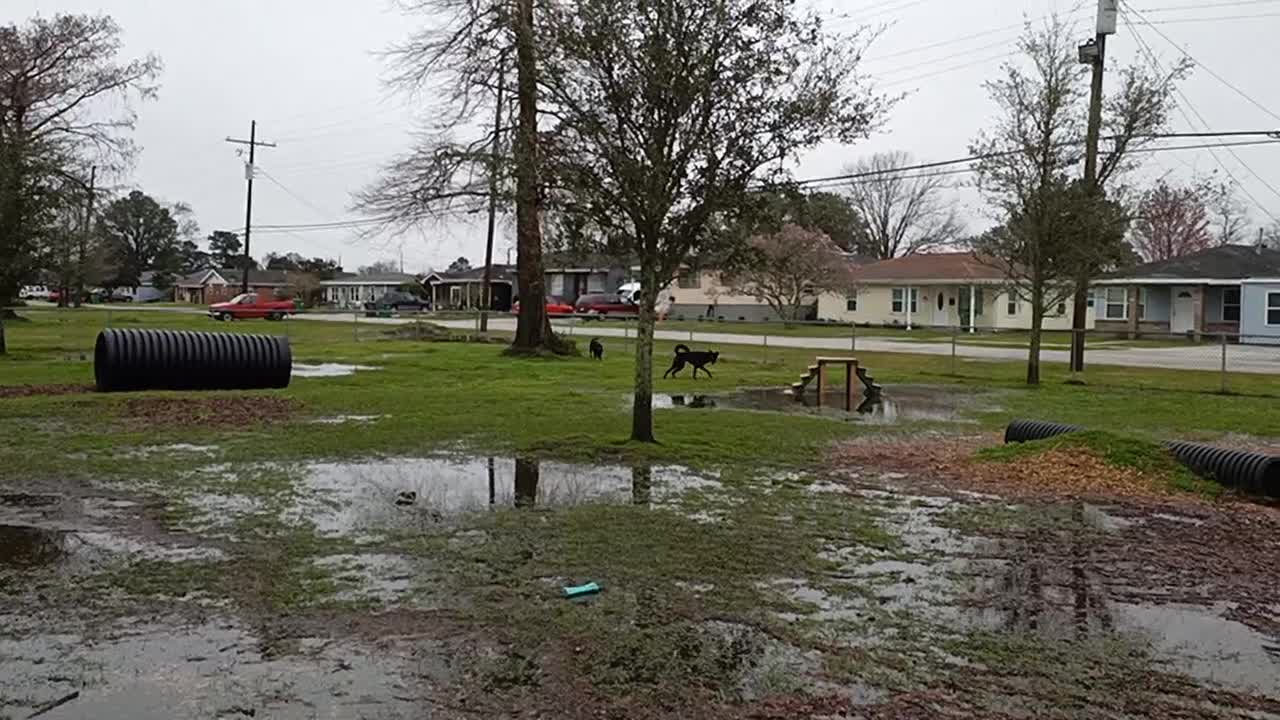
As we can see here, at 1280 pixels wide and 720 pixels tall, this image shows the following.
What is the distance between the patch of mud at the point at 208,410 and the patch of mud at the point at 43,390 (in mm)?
1921

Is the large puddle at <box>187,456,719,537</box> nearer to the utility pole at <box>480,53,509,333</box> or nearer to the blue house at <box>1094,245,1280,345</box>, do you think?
the utility pole at <box>480,53,509,333</box>

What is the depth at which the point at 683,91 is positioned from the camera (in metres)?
10.0

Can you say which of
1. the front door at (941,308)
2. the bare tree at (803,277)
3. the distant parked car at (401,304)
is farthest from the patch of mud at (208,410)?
the distant parked car at (401,304)

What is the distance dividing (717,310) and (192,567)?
57151mm

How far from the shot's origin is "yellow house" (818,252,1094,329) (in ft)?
167

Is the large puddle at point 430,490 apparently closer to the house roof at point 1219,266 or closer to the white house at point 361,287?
the house roof at point 1219,266

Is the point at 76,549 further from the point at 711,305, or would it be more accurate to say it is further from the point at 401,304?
the point at 401,304

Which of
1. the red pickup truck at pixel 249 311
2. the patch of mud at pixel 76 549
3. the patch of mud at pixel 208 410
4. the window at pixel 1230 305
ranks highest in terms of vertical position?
the window at pixel 1230 305

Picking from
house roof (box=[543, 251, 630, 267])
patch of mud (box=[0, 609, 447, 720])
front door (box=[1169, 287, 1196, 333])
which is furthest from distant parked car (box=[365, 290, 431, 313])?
patch of mud (box=[0, 609, 447, 720])

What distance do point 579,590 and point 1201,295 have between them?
49.2 meters

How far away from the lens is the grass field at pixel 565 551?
4617 millimetres

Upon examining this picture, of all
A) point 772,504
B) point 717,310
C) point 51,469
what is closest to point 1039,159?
point 772,504

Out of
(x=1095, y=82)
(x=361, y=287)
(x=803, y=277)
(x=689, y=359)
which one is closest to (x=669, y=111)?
(x=689, y=359)

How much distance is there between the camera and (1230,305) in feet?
155
